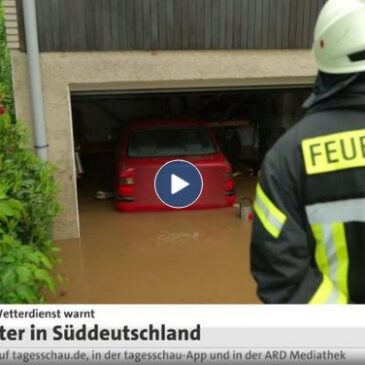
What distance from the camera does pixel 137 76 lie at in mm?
6184

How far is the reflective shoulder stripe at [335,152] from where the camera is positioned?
1.64 meters

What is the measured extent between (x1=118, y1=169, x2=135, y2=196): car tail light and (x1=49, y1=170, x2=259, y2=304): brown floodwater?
35 cm

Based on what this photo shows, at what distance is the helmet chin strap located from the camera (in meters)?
1.65

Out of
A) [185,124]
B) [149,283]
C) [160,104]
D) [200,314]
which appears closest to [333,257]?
[200,314]

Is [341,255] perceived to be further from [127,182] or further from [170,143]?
[170,143]

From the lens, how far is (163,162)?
717 centimetres

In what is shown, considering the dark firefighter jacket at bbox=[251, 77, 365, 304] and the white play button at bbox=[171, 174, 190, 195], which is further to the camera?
the white play button at bbox=[171, 174, 190, 195]

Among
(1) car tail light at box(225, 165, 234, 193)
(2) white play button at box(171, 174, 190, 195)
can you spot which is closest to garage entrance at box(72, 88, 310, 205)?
(2) white play button at box(171, 174, 190, 195)

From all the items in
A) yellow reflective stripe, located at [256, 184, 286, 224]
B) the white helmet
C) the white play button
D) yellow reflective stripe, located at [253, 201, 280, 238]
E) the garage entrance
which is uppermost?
the white helmet

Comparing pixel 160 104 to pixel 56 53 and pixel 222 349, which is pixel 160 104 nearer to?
pixel 56 53

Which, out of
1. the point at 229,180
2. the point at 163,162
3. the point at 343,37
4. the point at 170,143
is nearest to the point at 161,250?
the point at 163,162

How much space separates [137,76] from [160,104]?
7326 mm

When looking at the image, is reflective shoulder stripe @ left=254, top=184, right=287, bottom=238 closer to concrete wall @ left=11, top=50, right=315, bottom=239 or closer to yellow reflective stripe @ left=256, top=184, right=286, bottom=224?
yellow reflective stripe @ left=256, top=184, right=286, bottom=224

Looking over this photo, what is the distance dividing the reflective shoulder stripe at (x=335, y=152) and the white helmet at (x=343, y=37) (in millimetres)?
214
